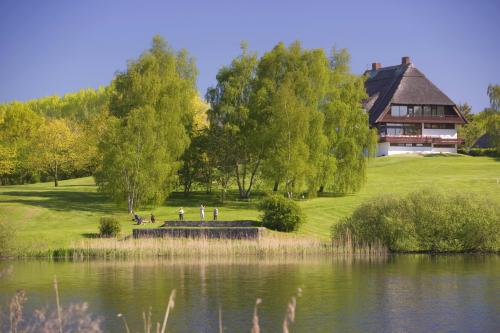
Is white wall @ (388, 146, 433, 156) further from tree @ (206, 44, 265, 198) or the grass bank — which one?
the grass bank

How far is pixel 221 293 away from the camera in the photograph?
3244 centimetres

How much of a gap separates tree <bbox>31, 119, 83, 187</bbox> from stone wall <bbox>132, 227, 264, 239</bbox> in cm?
3772

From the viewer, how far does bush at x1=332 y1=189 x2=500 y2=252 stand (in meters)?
46.3

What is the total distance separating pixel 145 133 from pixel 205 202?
9.27 metres

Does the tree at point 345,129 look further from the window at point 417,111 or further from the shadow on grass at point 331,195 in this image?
the window at point 417,111

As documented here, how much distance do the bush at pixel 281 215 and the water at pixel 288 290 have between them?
6.84m

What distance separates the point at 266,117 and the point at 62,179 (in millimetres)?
43538

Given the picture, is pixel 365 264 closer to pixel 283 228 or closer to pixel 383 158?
pixel 283 228

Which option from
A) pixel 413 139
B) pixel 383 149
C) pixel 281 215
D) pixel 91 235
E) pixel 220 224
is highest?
pixel 413 139

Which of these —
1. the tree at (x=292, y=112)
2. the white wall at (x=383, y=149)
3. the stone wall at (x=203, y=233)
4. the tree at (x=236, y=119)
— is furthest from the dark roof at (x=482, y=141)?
the stone wall at (x=203, y=233)

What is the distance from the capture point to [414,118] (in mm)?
96562

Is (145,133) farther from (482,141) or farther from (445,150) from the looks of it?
(482,141)

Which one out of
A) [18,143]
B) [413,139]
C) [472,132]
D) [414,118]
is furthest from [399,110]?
[18,143]

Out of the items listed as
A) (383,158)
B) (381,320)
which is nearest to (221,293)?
(381,320)
